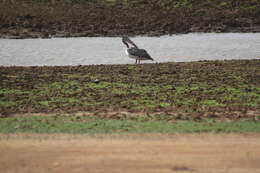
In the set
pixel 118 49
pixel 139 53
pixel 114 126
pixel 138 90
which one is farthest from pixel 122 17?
pixel 114 126

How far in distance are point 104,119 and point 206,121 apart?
1510mm

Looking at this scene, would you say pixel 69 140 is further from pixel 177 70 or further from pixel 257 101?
pixel 177 70

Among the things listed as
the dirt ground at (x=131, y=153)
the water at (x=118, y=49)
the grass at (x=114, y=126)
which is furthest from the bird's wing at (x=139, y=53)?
the dirt ground at (x=131, y=153)

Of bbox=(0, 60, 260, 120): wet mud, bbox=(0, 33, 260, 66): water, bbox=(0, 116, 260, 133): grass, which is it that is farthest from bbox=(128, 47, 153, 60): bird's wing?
bbox=(0, 116, 260, 133): grass

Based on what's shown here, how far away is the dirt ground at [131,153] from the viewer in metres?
6.88

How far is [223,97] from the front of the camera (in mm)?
10508

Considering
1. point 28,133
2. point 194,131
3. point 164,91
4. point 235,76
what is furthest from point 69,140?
point 235,76

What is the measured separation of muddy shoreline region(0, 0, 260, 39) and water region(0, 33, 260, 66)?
3.70ft

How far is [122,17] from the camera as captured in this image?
26.2 metres

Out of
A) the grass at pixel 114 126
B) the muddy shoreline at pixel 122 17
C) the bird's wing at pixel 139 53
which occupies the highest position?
the muddy shoreline at pixel 122 17

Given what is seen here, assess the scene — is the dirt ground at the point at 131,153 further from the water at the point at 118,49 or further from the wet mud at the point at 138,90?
the water at the point at 118,49

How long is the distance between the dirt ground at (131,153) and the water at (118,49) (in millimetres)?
8892

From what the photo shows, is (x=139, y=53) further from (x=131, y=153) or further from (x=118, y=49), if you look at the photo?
(x=131, y=153)

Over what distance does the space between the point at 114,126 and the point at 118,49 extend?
11.5 metres
